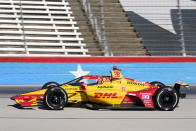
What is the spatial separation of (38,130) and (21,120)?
100 centimetres

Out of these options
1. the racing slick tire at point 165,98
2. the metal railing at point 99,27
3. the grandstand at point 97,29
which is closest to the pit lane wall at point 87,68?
the grandstand at point 97,29

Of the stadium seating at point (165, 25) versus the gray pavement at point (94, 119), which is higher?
the stadium seating at point (165, 25)

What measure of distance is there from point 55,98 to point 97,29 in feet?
24.5

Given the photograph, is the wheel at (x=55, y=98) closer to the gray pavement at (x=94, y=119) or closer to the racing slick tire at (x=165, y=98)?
the gray pavement at (x=94, y=119)

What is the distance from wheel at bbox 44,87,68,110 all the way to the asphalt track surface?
153 mm

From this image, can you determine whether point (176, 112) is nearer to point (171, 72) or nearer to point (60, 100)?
point (60, 100)

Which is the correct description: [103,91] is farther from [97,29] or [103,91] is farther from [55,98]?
[97,29]

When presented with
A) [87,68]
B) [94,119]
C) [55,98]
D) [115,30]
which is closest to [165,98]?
[94,119]

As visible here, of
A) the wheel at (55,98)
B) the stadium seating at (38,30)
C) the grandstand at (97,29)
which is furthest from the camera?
the grandstand at (97,29)

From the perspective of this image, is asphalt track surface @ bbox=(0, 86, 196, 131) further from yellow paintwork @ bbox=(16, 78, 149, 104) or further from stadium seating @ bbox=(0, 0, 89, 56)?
stadium seating @ bbox=(0, 0, 89, 56)

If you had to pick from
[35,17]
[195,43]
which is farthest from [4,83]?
[195,43]

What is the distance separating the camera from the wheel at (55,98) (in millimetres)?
7227

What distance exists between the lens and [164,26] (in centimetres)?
1445

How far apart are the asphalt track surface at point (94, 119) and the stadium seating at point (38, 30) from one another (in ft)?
18.8
